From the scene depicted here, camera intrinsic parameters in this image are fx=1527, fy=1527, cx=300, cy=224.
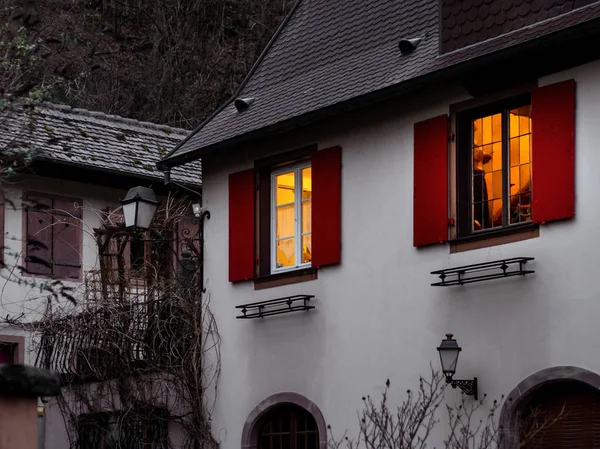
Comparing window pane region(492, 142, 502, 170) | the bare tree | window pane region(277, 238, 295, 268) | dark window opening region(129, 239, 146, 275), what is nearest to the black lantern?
window pane region(277, 238, 295, 268)

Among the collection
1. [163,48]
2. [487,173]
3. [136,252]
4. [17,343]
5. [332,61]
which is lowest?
[17,343]

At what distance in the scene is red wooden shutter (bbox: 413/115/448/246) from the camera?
50.3 feet

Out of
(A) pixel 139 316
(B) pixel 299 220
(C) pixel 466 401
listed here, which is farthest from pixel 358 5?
(C) pixel 466 401

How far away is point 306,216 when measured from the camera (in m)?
17.5

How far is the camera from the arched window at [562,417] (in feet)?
45.2

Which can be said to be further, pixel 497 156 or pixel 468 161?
pixel 468 161

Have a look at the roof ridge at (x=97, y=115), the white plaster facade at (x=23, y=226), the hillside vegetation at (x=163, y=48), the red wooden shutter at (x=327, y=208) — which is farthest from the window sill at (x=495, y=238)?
the hillside vegetation at (x=163, y=48)

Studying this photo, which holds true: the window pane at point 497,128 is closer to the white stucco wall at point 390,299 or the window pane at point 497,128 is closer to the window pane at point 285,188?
the white stucco wall at point 390,299

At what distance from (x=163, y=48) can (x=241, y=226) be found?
20019 mm

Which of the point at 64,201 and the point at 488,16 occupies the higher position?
the point at 488,16

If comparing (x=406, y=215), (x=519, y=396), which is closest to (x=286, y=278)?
(x=406, y=215)

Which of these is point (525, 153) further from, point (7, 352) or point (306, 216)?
point (7, 352)

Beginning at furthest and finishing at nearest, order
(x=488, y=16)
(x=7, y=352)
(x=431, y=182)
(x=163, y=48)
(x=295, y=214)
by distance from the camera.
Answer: (x=163, y=48), (x=7, y=352), (x=295, y=214), (x=431, y=182), (x=488, y=16)

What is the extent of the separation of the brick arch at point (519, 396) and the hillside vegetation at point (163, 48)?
21319 millimetres
